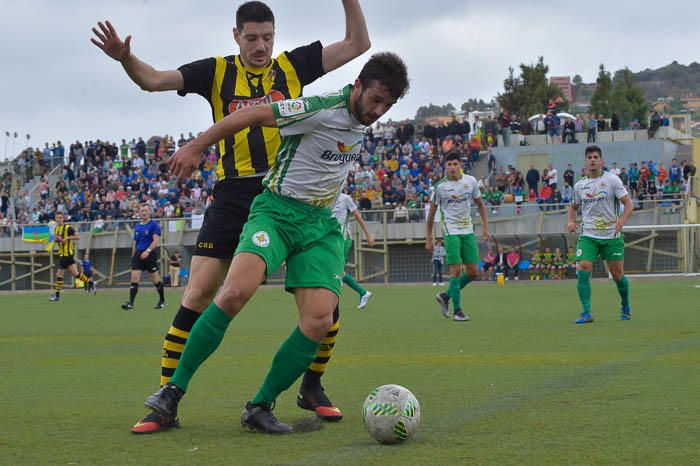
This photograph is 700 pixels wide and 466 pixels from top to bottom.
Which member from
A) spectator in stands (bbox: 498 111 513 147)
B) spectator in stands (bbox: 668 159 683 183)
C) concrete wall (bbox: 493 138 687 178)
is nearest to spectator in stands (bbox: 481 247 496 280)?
concrete wall (bbox: 493 138 687 178)

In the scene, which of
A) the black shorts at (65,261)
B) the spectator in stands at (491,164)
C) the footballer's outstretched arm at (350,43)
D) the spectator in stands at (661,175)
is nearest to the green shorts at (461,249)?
the footballer's outstretched arm at (350,43)

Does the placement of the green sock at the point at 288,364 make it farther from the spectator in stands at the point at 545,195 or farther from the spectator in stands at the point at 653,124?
the spectator in stands at the point at 653,124

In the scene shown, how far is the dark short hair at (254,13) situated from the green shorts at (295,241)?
1.21 metres

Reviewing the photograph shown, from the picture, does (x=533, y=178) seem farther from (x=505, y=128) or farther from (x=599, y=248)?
(x=599, y=248)

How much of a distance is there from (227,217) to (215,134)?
1.01m

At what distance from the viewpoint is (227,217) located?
6273mm

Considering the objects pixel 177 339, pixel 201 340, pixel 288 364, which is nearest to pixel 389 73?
pixel 288 364

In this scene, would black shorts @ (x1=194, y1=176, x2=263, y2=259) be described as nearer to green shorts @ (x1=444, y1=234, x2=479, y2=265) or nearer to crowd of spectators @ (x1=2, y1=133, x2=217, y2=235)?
green shorts @ (x1=444, y1=234, x2=479, y2=265)

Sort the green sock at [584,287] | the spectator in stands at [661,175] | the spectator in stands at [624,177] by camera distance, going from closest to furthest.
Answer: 1. the green sock at [584,287]
2. the spectator in stands at [661,175]
3. the spectator in stands at [624,177]

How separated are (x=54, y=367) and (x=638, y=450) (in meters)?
6.41

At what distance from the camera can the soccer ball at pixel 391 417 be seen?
510cm

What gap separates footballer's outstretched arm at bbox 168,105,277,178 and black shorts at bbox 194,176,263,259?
0.80 meters

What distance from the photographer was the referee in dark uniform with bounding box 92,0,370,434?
612 centimetres

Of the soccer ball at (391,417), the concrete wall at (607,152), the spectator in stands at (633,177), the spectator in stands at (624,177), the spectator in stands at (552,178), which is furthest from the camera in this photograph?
the concrete wall at (607,152)
